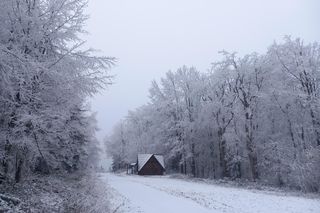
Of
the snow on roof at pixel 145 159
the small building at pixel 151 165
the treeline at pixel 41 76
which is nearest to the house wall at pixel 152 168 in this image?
the small building at pixel 151 165

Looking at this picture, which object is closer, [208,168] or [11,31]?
[11,31]

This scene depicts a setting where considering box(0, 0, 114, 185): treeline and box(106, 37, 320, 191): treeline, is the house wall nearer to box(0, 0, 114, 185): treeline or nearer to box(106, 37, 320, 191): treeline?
box(106, 37, 320, 191): treeline

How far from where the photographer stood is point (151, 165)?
58.0 m

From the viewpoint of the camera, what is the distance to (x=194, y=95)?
146 ft

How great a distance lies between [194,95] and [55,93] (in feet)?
110

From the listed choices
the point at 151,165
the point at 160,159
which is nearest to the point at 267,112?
the point at 160,159

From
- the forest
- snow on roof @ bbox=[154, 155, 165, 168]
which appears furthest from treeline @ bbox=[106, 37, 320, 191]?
the forest

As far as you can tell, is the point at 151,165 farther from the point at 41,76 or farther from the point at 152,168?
the point at 41,76

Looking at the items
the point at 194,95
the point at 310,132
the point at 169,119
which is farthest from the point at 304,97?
the point at 169,119

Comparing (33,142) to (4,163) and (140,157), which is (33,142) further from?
(140,157)

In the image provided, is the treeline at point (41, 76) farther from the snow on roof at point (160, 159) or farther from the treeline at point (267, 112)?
the snow on roof at point (160, 159)

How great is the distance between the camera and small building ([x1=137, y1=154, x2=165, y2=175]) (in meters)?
57.9

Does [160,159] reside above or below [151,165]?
above

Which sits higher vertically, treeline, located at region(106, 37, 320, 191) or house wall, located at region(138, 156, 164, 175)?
treeline, located at region(106, 37, 320, 191)
